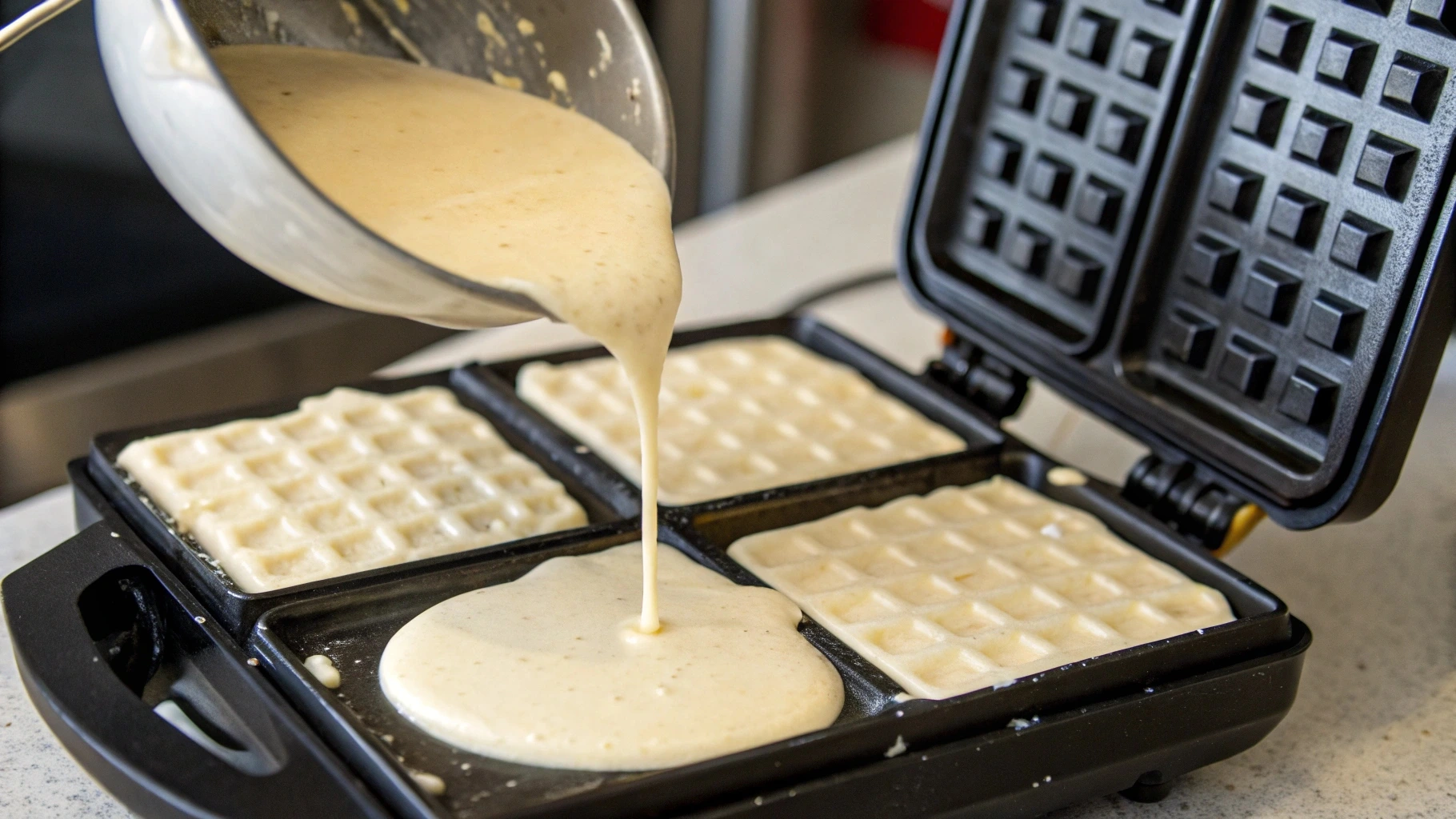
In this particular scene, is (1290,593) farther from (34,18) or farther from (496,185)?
(34,18)

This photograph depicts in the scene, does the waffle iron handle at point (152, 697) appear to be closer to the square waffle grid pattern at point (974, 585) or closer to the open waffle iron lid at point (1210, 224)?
the square waffle grid pattern at point (974, 585)

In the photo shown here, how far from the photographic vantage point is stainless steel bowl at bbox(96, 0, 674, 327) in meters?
0.83

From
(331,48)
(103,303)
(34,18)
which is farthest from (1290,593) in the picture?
(103,303)

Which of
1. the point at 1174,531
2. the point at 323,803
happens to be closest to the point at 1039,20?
the point at 1174,531

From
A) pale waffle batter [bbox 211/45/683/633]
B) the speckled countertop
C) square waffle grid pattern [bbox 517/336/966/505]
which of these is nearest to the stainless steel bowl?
pale waffle batter [bbox 211/45/683/633]

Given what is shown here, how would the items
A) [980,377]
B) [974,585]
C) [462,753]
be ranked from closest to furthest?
[462,753] → [974,585] → [980,377]

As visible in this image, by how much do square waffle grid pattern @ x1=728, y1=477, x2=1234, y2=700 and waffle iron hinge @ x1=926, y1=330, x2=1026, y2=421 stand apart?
15 centimetres

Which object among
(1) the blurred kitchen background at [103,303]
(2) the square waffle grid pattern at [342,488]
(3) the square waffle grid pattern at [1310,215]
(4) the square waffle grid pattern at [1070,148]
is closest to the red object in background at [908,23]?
(1) the blurred kitchen background at [103,303]

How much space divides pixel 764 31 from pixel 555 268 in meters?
3.35

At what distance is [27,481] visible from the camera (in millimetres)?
2701

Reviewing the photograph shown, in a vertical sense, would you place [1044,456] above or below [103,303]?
above

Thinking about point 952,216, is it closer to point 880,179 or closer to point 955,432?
point 955,432

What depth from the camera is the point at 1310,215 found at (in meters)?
1.25

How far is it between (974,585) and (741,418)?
1.31 feet
